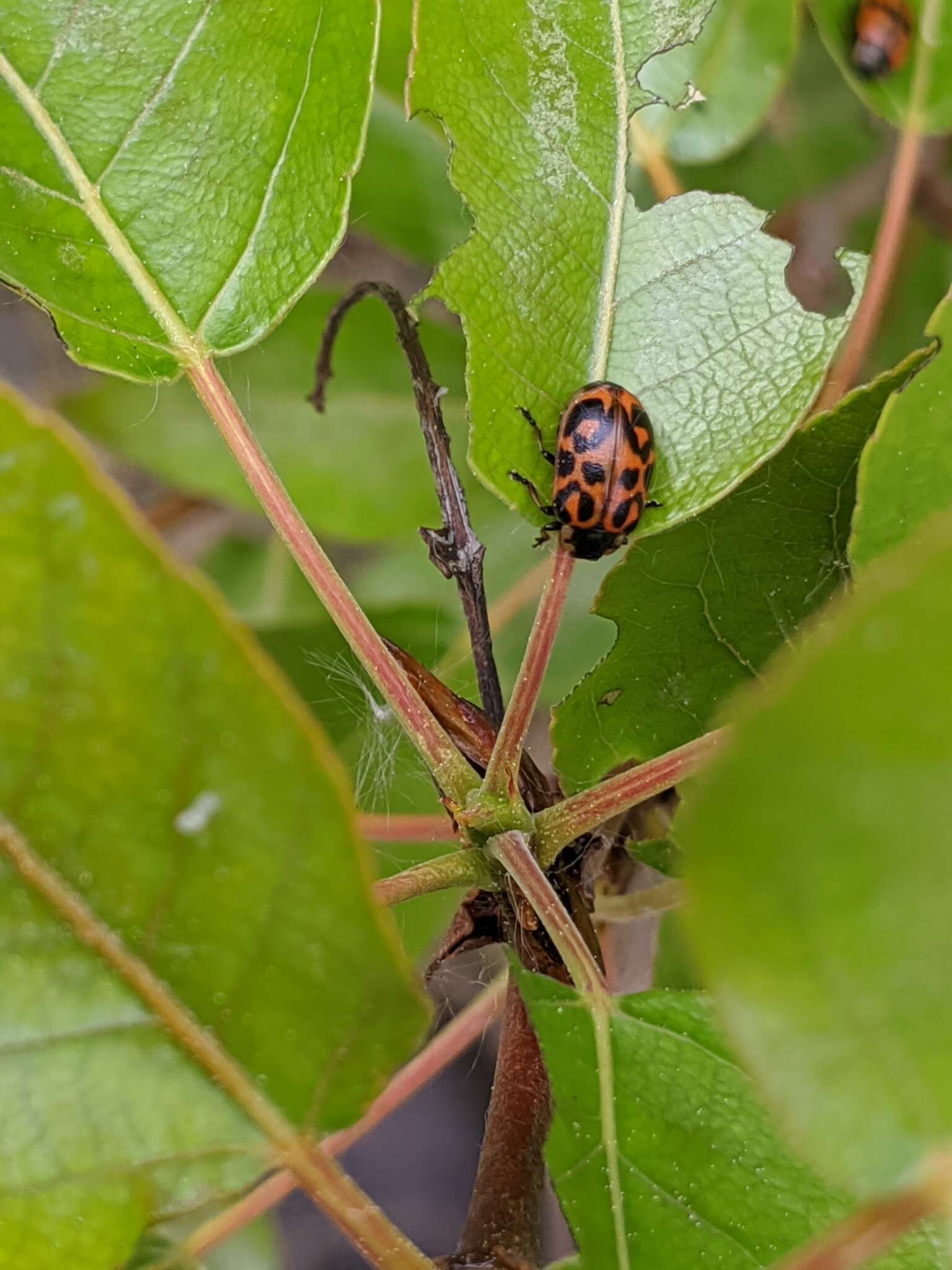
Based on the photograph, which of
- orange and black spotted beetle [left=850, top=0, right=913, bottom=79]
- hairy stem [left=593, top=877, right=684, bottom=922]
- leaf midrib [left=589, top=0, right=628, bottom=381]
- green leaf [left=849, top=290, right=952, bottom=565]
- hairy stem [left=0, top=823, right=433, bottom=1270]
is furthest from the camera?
orange and black spotted beetle [left=850, top=0, right=913, bottom=79]

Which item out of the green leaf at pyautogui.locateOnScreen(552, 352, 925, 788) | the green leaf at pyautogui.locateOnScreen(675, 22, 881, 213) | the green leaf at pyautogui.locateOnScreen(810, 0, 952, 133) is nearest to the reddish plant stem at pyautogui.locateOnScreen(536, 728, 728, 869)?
the green leaf at pyautogui.locateOnScreen(552, 352, 925, 788)

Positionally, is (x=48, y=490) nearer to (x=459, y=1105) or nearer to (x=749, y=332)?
(x=749, y=332)

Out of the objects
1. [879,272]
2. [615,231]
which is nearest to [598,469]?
[615,231]

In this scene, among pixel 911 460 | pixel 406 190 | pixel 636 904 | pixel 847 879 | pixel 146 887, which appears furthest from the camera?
pixel 406 190

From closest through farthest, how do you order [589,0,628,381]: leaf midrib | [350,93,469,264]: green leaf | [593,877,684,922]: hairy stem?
[589,0,628,381]: leaf midrib, [593,877,684,922]: hairy stem, [350,93,469,264]: green leaf

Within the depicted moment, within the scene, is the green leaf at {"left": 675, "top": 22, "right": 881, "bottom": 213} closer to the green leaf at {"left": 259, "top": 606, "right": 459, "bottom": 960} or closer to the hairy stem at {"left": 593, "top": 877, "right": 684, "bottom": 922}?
the green leaf at {"left": 259, "top": 606, "right": 459, "bottom": 960}

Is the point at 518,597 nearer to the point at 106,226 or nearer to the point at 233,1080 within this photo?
the point at 106,226
